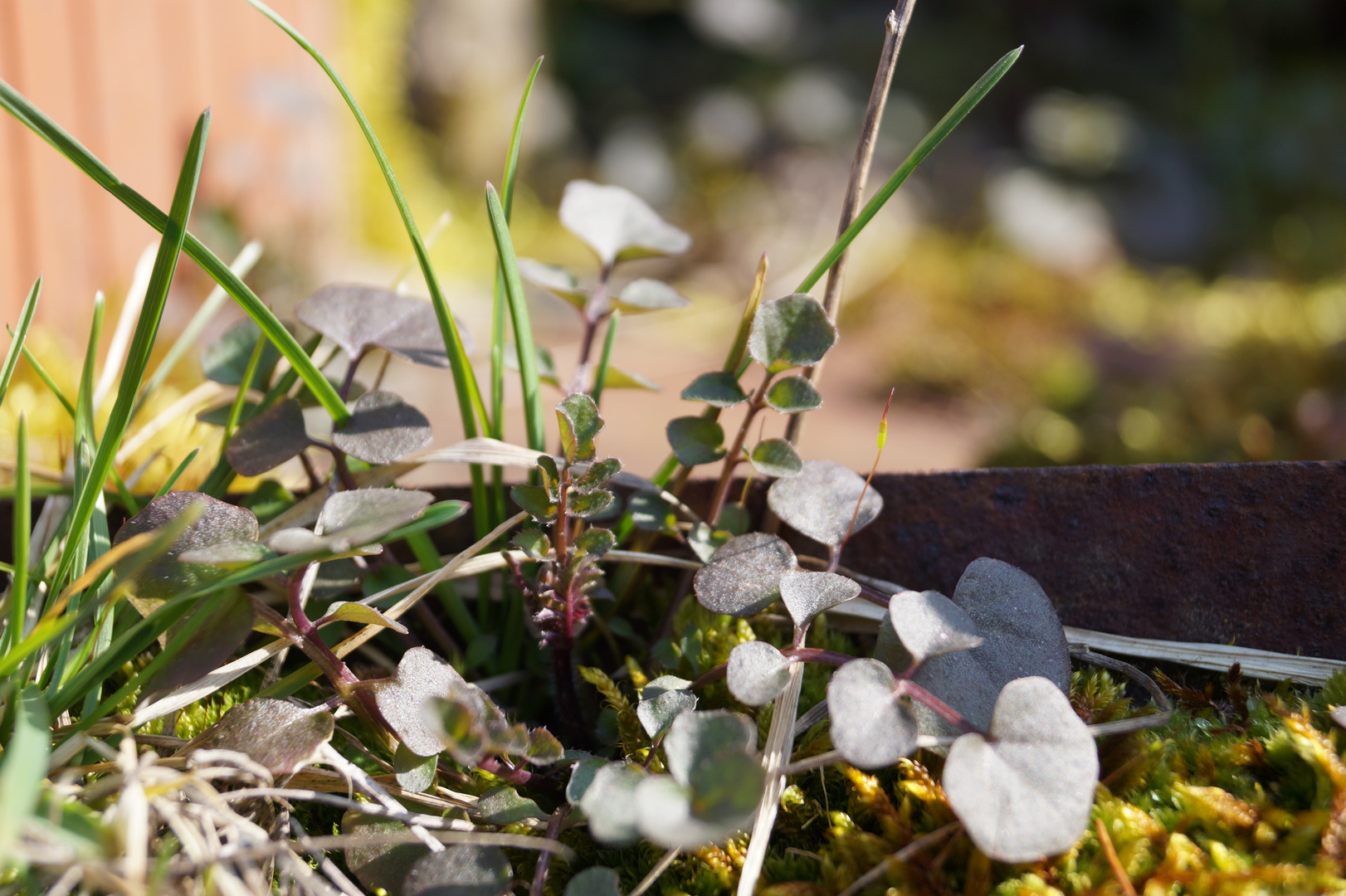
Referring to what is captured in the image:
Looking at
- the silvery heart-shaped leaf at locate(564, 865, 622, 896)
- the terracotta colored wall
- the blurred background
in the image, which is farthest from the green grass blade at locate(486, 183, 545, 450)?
the terracotta colored wall

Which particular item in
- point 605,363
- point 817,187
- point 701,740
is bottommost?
point 701,740

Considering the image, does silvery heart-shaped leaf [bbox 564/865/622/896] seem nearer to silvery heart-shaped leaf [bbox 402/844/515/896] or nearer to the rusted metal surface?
silvery heart-shaped leaf [bbox 402/844/515/896]

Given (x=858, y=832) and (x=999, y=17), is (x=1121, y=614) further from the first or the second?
(x=999, y=17)

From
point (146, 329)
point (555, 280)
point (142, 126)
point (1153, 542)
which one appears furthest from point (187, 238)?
point (142, 126)

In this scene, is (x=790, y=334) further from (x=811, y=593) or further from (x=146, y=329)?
(x=146, y=329)

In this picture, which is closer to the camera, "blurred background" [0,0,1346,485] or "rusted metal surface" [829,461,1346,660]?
"rusted metal surface" [829,461,1346,660]

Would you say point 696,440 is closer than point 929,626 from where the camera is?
No
